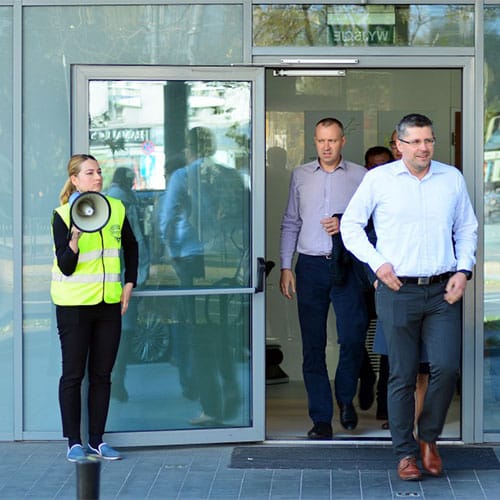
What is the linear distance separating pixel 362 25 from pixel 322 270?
1.47 m

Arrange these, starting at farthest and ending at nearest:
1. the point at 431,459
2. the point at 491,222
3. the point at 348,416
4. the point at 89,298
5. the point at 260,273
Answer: the point at 348,416 < the point at 491,222 < the point at 260,273 < the point at 89,298 < the point at 431,459

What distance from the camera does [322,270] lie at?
24.0 feet

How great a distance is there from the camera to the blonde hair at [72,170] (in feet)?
21.7

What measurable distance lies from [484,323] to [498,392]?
432 millimetres

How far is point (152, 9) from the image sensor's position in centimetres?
711

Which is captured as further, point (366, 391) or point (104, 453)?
point (366, 391)

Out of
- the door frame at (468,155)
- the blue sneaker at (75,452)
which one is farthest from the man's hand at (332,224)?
the blue sneaker at (75,452)

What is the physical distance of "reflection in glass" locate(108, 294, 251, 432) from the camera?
7.15 metres

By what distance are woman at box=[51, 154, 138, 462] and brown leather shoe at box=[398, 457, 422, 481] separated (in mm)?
1649

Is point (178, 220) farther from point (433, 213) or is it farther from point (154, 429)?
point (433, 213)

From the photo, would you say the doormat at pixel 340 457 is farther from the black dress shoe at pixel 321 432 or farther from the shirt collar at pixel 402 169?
the shirt collar at pixel 402 169

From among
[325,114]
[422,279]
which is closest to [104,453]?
[422,279]

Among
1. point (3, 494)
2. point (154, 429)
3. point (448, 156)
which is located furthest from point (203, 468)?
point (448, 156)

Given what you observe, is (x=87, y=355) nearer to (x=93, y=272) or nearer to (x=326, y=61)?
(x=93, y=272)
